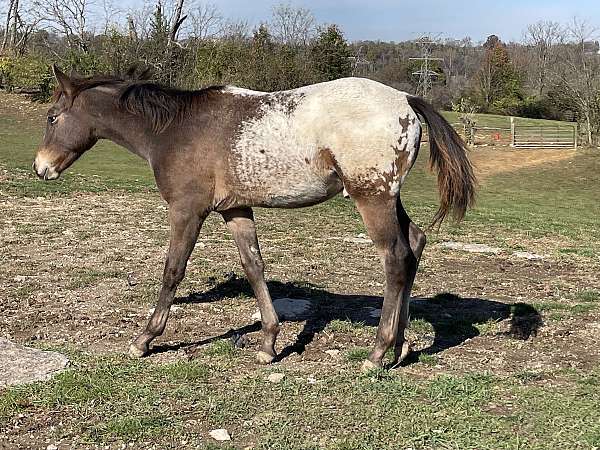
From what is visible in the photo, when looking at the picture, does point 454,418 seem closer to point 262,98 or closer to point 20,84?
point 262,98

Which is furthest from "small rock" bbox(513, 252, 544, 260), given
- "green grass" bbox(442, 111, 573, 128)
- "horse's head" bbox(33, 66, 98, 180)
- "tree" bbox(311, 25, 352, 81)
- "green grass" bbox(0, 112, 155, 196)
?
"green grass" bbox(442, 111, 573, 128)

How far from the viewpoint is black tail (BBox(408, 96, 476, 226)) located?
16.5 feet

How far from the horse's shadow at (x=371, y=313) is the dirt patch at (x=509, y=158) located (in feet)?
76.5

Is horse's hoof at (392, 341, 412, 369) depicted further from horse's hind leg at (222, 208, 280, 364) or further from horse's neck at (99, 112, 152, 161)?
horse's neck at (99, 112, 152, 161)

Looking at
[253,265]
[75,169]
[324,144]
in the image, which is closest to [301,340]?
[253,265]

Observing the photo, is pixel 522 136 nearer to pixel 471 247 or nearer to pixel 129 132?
pixel 471 247

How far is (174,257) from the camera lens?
5.27 meters

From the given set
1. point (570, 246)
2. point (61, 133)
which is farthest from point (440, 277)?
point (61, 133)

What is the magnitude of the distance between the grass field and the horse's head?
1429 millimetres

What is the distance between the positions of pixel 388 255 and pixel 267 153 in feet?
3.68

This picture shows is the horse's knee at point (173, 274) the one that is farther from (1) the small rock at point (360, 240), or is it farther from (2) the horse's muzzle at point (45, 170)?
(1) the small rock at point (360, 240)

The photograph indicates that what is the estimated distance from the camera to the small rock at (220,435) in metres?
3.88

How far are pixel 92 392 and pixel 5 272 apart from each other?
12.7 feet

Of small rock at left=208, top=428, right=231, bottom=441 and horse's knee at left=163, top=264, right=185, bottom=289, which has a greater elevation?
horse's knee at left=163, top=264, right=185, bottom=289
